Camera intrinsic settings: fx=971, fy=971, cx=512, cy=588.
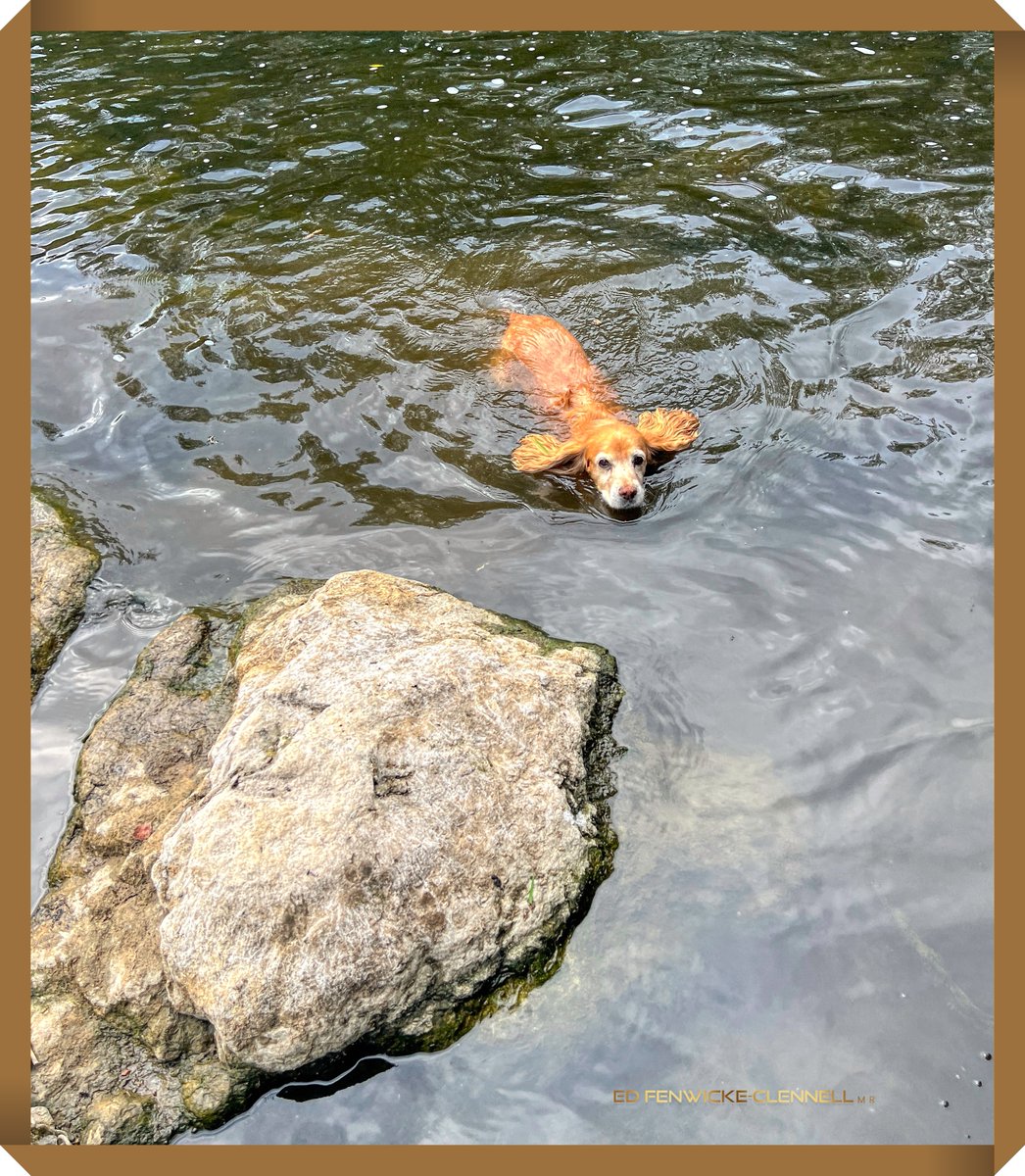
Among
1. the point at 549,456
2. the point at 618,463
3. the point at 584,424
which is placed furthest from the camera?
the point at 584,424

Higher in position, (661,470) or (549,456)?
(549,456)

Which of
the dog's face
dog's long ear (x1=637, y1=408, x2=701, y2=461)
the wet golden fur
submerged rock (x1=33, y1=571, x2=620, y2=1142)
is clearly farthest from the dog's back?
submerged rock (x1=33, y1=571, x2=620, y2=1142)

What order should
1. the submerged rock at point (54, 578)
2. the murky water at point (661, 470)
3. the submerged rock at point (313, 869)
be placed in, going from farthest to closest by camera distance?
1. the submerged rock at point (54, 578)
2. the murky water at point (661, 470)
3. the submerged rock at point (313, 869)

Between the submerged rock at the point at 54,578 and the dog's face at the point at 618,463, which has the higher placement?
the dog's face at the point at 618,463

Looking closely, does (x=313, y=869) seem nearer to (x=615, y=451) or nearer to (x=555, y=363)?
(x=615, y=451)

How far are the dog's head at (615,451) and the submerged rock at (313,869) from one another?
5.10 ft

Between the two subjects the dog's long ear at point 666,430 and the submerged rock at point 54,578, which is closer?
the submerged rock at point 54,578

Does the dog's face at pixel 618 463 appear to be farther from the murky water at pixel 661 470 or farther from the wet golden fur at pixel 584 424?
the murky water at pixel 661 470

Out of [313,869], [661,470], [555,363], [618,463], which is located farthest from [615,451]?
[313,869]

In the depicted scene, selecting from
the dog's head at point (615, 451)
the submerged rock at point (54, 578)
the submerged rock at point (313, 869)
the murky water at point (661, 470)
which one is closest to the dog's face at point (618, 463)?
the dog's head at point (615, 451)

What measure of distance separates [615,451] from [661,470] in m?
0.50

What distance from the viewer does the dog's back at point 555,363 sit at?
23.0 feet

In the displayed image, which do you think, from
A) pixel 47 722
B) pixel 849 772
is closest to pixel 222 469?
pixel 47 722

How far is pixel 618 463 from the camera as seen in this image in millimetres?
6094
